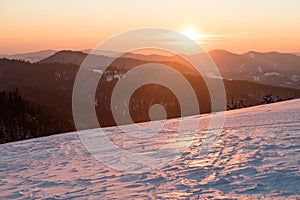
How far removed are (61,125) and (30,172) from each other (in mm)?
89007

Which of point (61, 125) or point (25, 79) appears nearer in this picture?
point (61, 125)

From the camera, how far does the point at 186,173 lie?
568 cm

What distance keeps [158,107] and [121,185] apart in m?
131

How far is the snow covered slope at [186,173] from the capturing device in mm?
4750

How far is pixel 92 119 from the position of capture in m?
124

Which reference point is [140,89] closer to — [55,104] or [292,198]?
[55,104]

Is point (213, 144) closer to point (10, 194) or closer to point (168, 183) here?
point (168, 183)

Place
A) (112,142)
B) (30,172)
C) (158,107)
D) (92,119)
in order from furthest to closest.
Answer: (158,107) → (92,119) → (112,142) → (30,172)

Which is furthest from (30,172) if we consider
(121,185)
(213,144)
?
(213,144)

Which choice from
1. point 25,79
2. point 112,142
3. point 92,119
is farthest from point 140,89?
point 112,142

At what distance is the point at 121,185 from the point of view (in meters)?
5.35

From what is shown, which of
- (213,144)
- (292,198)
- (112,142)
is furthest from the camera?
(112,142)

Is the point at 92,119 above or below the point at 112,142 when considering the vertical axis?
below

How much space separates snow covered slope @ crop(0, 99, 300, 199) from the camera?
4.75 metres
